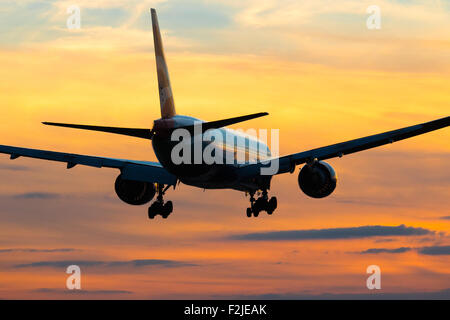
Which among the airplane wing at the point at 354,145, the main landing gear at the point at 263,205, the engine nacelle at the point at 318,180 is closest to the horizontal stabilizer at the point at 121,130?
the airplane wing at the point at 354,145

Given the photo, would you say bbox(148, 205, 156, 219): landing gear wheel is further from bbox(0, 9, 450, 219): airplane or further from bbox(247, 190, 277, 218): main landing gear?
bbox(247, 190, 277, 218): main landing gear

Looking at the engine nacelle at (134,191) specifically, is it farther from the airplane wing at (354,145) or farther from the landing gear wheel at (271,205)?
the landing gear wheel at (271,205)

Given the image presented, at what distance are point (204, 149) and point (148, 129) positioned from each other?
3.99 m

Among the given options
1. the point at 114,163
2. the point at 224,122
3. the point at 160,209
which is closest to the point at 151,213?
the point at 160,209

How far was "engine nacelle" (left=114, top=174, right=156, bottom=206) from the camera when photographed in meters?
52.2

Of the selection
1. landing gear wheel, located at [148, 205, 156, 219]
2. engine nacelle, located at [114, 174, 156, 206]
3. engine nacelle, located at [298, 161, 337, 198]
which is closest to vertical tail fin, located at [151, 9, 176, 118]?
engine nacelle, located at [114, 174, 156, 206]

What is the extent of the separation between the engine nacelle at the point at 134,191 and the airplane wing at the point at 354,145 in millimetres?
7784

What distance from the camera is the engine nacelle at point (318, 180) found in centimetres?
4788

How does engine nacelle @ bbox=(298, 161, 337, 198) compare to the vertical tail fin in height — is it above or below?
below

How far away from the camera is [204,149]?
45812mm

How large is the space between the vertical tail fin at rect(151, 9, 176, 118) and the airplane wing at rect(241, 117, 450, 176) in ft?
26.8
